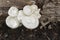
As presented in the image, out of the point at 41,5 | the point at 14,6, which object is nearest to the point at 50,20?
the point at 41,5

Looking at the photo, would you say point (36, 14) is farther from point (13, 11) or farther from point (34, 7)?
point (13, 11)

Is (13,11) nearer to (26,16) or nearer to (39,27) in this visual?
(26,16)

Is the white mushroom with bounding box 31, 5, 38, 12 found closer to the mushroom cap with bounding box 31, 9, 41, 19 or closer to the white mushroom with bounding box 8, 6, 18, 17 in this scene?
the mushroom cap with bounding box 31, 9, 41, 19

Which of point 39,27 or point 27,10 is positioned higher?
point 27,10

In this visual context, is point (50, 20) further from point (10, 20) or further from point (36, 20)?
point (10, 20)

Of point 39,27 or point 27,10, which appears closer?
point 27,10

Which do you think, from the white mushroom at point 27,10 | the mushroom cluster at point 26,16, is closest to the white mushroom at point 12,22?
the mushroom cluster at point 26,16

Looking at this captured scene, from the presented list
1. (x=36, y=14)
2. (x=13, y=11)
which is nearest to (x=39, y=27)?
(x=36, y=14)

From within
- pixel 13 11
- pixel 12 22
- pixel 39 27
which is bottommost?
pixel 39 27
